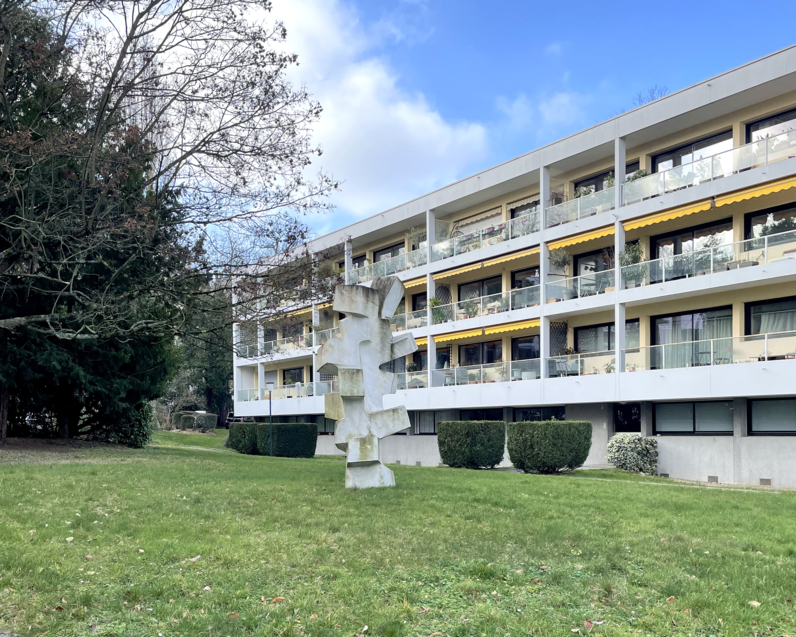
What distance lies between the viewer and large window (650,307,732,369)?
76.9ft

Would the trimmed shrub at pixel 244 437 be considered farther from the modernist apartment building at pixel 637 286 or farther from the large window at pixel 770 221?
the large window at pixel 770 221

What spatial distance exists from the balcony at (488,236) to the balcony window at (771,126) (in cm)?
827

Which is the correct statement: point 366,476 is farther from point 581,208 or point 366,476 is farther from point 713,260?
point 581,208

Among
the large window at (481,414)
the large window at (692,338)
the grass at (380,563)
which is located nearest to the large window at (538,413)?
the large window at (481,414)

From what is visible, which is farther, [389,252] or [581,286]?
[389,252]

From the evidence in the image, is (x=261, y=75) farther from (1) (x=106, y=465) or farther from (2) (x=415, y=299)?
(2) (x=415, y=299)

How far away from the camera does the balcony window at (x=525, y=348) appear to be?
103 feet

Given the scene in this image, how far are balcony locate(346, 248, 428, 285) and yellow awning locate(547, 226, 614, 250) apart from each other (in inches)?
325

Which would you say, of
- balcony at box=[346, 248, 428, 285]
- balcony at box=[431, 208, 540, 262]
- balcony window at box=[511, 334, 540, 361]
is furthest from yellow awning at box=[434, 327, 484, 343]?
balcony at box=[346, 248, 428, 285]

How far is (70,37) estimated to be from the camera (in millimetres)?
18453

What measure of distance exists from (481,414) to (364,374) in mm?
21299

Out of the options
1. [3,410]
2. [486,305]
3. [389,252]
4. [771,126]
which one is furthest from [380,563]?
[389,252]

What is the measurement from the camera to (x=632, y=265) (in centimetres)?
2589

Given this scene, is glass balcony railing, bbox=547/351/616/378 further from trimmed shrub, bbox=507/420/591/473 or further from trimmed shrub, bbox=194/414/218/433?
trimmed shrub, bbox=194/414/218/433
